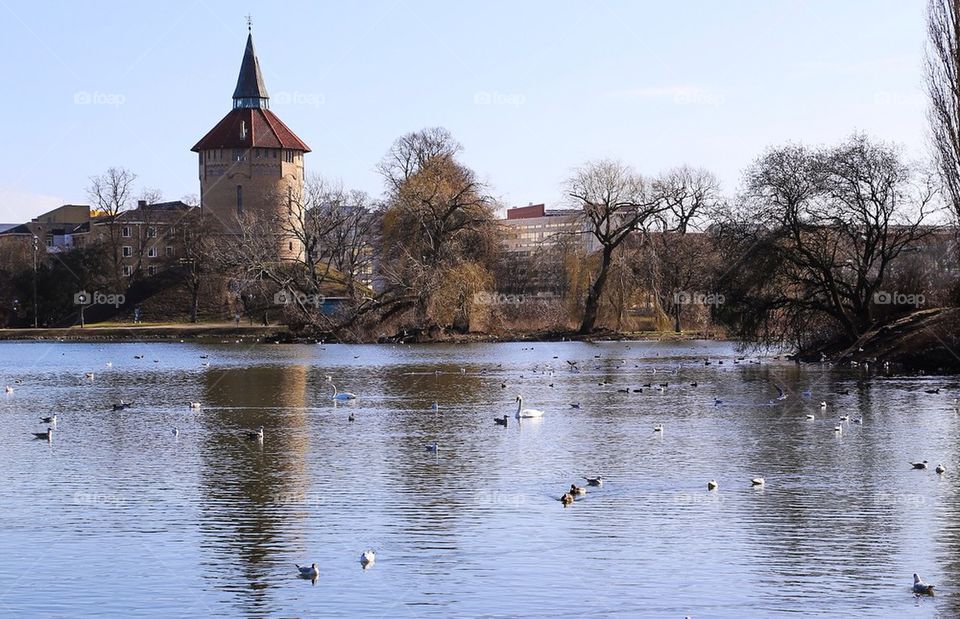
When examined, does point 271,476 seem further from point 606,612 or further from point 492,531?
point 606,612

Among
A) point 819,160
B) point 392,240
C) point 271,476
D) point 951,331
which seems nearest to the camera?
point 271,476

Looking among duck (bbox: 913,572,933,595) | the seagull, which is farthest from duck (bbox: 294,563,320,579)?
the seagull

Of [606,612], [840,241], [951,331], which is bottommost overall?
[606,612]

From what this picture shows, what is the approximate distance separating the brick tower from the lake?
78.4 metres

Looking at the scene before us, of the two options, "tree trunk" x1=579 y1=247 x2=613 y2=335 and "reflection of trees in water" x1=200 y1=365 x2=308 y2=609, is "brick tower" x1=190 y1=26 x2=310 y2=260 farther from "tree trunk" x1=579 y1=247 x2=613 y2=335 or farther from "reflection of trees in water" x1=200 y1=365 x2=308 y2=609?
"reflection of trees in water" x1=200 y1=365 x2=308 y2=609

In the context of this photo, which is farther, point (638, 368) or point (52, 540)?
point (638, 368)

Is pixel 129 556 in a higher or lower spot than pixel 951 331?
lower

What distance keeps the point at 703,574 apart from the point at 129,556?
750 cm

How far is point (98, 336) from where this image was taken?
92000 mm

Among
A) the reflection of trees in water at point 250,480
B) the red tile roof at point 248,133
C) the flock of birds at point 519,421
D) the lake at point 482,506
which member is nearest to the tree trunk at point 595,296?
the flock of birds at point 519,421

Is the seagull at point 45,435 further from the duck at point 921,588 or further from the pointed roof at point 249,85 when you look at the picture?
the pointed roof at point 249,85

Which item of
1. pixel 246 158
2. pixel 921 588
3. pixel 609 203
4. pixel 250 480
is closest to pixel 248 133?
pixel 246 158

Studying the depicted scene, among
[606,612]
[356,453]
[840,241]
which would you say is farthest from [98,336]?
[606,612]

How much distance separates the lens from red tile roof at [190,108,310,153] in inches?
4609
